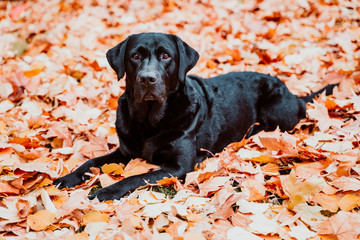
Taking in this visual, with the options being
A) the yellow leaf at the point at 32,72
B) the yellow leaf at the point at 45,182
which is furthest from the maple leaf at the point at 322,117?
the yellow leaf at the point at 32,72

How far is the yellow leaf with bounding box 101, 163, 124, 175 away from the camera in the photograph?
2799mm

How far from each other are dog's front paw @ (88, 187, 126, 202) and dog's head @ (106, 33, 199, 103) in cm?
76

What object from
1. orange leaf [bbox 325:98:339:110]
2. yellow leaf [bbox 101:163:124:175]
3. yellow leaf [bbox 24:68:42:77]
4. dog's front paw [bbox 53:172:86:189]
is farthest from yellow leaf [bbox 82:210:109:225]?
yellow leaf [bbox 24:68:42:77]

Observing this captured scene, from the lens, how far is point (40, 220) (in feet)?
6.65

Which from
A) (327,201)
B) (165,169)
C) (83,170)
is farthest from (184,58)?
(327,201)

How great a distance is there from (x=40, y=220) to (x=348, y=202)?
74.4 inches

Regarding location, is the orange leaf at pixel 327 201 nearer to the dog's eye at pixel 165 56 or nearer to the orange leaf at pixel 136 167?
the orange leaf at pixel 136 167

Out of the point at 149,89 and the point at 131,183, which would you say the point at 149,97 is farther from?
the point at 131,183

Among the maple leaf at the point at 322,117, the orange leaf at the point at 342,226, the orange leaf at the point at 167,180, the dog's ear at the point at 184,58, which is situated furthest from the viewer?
the maple leaf at the point at 322,117

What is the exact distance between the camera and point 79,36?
221 inches

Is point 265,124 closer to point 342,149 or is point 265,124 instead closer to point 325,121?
point 325,121

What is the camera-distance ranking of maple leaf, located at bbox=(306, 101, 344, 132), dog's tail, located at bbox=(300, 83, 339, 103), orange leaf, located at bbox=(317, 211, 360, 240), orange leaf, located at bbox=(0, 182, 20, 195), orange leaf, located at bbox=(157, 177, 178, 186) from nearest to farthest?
orange leaf, located at bbox=(317, 211, 360, 240)
orange leaf, located at bbox=(0, 182, 20, 195)
orange leaf, located at bbox=(157, 177, 178, 186)
maple leaf, located at bbox=(306, 101, 344, 132)
dog's tail, located at bbox=(300, 83, 339, 103)

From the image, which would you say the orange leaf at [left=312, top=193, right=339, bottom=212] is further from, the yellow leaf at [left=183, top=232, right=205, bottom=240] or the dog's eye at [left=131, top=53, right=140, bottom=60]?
the dog's eye at [left=131, top=53, right=140, bottom=60]

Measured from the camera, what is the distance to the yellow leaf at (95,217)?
6.77 ft
